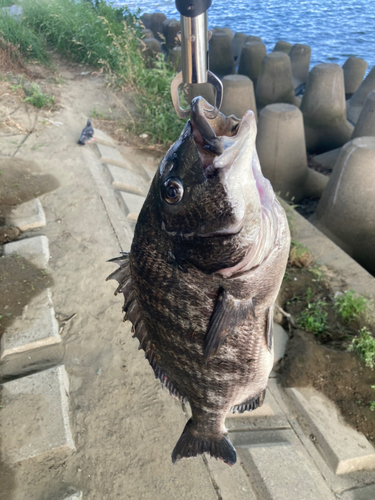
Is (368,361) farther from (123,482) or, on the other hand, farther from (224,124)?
(224,124)

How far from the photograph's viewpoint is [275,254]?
1.50 meters

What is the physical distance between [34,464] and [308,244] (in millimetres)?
4074

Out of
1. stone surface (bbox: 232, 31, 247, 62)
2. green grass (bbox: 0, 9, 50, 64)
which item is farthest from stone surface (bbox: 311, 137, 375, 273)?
stone surface (bbox: 232, 31, 247, 62)

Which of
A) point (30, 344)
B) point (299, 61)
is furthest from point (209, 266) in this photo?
point (299, 61)

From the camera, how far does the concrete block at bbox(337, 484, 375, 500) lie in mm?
2670

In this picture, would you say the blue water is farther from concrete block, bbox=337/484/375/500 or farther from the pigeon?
concrete block, bbox=337/484/375/500

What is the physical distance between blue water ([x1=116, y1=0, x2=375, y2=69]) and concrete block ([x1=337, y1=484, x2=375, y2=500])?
19977 mm

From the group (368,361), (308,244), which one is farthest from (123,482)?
(308,244)

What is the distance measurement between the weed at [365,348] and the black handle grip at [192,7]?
3.20 m

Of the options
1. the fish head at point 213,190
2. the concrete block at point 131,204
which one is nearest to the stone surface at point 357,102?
the concrete block at point 131,204

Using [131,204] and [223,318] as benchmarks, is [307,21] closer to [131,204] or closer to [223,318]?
[131,204]

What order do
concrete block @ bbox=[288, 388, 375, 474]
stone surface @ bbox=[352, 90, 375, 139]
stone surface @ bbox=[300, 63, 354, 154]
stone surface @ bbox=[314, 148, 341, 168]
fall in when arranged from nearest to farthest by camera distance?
concrete block @ bbox=[288, 388, 375, 474], stone surface @ bbox=[352, 90, 375, 139], stone surface @ bbox=[314, 148, 341, 168], stone surface @ bbox=[300, 63, 354, 154]

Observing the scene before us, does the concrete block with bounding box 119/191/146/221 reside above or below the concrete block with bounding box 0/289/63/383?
above

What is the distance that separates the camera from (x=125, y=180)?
567 centimetres
